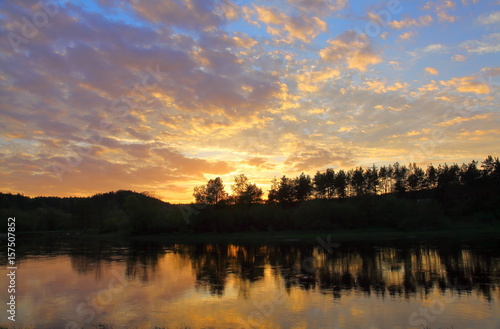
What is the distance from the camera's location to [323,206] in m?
90.4

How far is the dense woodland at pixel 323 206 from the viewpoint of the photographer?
87500 millimetres

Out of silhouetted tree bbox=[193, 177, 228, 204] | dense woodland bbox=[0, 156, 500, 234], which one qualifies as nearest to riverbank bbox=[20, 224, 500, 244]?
dense woodland bbox=[0, 156, 500, 234]

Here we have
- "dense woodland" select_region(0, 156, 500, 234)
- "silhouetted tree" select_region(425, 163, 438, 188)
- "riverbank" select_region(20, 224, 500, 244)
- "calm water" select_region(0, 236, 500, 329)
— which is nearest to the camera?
"calm water" select_region(0, 236, 500, 329)

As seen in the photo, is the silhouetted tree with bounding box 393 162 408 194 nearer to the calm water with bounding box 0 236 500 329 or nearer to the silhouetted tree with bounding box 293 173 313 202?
the silhouetted tree with bounding box 293 173 313 202

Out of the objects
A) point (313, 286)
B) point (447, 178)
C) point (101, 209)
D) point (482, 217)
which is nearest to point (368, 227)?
point (482, 217)

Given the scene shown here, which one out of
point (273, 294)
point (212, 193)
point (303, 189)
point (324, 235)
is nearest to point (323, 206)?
point (324, 235)

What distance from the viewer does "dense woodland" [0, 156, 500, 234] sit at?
87500mm

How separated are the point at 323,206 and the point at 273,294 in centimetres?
6805

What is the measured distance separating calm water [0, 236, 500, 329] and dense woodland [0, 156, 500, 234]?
155 ft

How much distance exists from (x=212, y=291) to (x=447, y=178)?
3895 inches

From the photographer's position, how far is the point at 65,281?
106 feet

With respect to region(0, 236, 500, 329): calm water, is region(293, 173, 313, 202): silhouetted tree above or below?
above

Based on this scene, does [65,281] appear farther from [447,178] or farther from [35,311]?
[447,178]

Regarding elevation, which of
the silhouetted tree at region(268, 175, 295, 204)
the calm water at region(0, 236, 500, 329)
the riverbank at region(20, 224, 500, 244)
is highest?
the silhouetted tree at region(268, 175, 295, 204)
